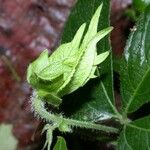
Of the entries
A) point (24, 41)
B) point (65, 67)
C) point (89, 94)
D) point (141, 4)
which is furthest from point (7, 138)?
point (65, 67)

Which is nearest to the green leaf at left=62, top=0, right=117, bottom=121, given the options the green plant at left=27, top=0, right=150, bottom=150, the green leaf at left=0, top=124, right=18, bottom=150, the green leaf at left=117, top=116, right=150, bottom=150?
the green plant at left=27, top=0, right=150, bottom=150

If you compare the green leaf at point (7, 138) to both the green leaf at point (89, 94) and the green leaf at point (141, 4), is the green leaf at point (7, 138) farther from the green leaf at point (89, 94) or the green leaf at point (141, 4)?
the green leaf at point (141, 4)

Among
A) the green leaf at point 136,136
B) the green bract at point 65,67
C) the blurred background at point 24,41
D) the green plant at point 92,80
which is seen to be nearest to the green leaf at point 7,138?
the blurred background at point 24,41

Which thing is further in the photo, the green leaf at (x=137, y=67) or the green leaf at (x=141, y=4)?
the green leaf at (x=141, y=4)

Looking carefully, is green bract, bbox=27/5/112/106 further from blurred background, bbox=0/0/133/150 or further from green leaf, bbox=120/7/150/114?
blurred background, bbox=0/0/133/150

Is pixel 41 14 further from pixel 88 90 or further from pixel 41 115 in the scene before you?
pixel 41 115

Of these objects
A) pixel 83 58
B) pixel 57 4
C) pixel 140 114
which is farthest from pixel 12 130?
pixel 83 58

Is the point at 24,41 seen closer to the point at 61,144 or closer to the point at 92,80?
the point at 92,80
